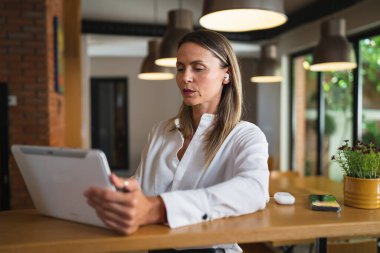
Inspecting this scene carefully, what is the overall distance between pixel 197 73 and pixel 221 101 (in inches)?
7.2

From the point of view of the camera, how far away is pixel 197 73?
1.18m

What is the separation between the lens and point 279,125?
20.6ft

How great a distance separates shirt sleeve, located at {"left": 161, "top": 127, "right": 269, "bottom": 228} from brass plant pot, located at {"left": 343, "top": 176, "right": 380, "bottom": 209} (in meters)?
0.40

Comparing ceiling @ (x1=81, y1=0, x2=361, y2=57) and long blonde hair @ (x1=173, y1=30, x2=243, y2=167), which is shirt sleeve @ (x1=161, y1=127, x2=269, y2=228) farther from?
ceiling @ (x1=81, y1=0, x2=361, y2=57)

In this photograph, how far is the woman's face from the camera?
3.86 feet

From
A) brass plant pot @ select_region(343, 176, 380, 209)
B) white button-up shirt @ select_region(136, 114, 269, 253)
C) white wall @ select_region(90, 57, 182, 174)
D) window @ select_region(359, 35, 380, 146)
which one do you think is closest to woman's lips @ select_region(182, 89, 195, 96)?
white button-up shirt @ select_region(136, 114, 269, 253)

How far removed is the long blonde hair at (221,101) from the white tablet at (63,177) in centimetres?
43

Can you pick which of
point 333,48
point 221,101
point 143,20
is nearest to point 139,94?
point 143,20

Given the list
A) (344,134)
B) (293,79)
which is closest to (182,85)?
(344,134)

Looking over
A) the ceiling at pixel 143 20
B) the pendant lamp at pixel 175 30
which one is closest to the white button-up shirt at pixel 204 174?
the pendant lamp at pixel 175 30

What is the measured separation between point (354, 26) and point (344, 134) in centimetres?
150

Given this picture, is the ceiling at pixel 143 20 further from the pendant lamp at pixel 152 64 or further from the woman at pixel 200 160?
the woman at pixel 200 160

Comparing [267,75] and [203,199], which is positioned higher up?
[267,75]

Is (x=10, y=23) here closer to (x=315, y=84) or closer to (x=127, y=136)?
(x=315, y=84)
